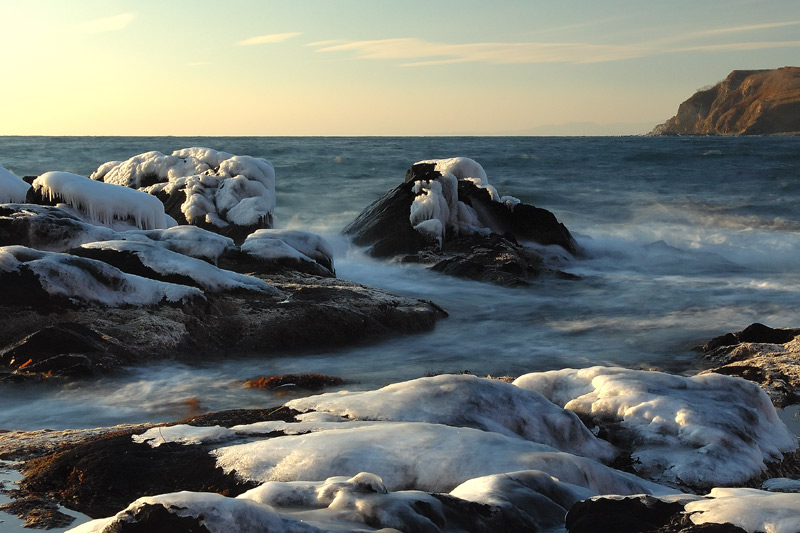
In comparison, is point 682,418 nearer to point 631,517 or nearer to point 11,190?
point 631,517

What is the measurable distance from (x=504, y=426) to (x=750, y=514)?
2.57 meters

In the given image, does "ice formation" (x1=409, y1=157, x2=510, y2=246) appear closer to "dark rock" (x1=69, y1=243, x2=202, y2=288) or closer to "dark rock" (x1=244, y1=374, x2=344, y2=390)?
"dark rock" (x1=69, y1=243, x2=202, y2=288)

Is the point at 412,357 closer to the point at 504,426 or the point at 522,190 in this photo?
the point at 504,426

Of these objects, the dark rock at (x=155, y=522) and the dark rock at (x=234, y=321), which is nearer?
the dark rock at (x=155, y=522)

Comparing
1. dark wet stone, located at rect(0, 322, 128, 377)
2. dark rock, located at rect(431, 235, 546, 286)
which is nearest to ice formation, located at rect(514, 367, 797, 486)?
dark wet stone, located at rect(0, 322, 128, 377)

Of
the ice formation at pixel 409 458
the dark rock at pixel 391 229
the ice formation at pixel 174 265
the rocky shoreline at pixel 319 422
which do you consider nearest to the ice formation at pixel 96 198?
the rocky shoreline at pixel 319 422

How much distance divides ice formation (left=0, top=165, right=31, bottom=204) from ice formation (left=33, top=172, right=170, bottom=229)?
148cm

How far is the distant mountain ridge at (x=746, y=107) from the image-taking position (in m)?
136

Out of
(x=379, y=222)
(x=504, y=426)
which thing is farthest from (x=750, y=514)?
(x=379, y=222)

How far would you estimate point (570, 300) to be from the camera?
52.3 feet

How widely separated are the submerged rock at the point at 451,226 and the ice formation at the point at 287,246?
3587 mm

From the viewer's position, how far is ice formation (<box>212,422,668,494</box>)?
15.5 feet

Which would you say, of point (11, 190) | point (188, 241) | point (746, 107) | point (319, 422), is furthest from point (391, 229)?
point (746, 107)

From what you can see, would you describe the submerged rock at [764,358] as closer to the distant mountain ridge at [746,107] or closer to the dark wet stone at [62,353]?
the dark wet stone at [62,353]
